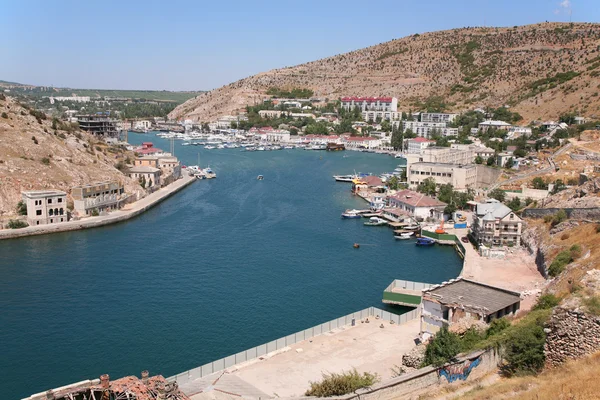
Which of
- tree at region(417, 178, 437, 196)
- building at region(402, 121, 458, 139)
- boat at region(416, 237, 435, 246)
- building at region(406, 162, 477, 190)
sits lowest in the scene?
boat at region(416, 237, 435, 246)

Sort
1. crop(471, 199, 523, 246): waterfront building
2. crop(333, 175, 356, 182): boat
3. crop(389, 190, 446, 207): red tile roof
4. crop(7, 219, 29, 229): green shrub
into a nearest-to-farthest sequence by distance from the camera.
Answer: crop(471, 199, 523, 246): waterfront building
crop(7, 219, 29, 229): green shrub
crop(389, 190, 446, 207): red tile roof
crop(333, 175, 356, 182): boat

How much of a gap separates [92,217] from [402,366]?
20797 mm

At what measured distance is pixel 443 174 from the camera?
3522 cm

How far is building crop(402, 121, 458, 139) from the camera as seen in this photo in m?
61.0

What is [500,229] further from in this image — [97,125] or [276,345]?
[97,125]

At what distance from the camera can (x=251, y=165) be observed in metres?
50.8

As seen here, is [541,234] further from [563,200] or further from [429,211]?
[429,211]

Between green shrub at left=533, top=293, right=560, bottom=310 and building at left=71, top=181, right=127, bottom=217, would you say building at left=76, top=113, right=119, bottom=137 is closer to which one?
building at left=71, top=181, right=127, bottom=217

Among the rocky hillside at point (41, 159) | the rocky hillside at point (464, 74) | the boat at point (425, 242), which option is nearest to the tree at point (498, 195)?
the boat at point (425, 242)

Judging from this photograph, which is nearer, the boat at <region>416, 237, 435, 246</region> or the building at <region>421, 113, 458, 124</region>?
the boat at <region>416, 237, 435, 246</region>

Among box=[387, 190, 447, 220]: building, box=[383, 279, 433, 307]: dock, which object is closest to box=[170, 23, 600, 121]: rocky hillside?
box=[387, 190, 447, 220]: building

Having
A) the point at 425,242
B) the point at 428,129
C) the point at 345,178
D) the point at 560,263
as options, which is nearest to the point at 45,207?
the point at 425,242

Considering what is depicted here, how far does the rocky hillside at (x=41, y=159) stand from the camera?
27938 mm

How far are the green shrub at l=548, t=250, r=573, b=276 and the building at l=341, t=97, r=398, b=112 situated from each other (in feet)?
214
